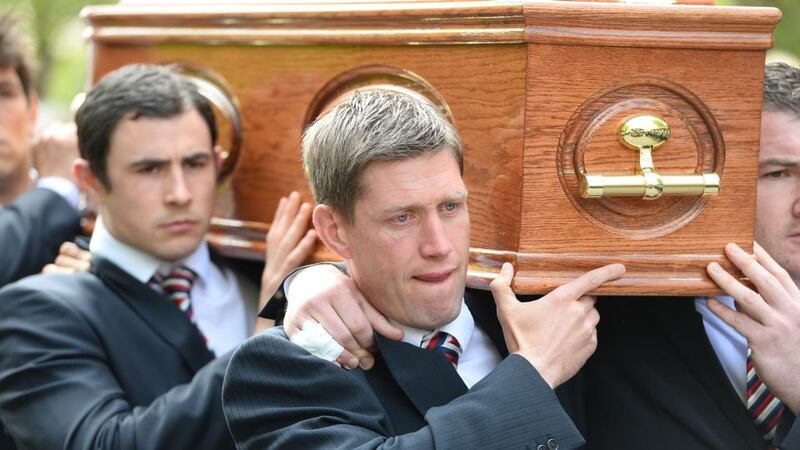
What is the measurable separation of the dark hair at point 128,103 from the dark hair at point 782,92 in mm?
1782

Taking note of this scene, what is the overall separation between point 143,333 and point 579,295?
153cm

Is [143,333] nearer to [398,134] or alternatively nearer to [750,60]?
[398,134]

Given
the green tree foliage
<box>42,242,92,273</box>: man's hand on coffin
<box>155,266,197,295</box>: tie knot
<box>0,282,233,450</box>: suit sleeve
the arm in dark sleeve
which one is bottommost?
the green tree foliage

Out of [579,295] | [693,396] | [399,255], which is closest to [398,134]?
[399,255]

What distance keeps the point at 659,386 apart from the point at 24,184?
2.87m

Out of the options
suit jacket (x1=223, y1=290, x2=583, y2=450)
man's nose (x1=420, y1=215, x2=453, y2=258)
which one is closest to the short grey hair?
man's nose (x1=420, y1=215, x2=453, y2=258)

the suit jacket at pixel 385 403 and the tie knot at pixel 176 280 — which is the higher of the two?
the suit jacket at pixel 385 403

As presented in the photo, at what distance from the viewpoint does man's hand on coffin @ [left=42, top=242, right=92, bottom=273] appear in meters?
4.16

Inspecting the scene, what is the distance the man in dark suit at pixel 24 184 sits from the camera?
14.6 ft

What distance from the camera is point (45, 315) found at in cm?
383

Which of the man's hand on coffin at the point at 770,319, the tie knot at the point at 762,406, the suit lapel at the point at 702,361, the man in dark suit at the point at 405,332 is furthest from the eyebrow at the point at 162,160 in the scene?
the tie knot at the point at 762,406

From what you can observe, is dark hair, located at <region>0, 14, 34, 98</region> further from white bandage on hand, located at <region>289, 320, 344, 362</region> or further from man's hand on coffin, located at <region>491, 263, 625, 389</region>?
man's hand on coffin, located at <region>491, 263, 625, 389</region>

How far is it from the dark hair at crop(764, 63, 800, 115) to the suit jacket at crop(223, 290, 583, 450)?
3.86 ft

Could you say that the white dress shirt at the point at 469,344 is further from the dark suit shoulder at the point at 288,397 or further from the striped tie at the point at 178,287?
the striped tie at the point at 178,287
